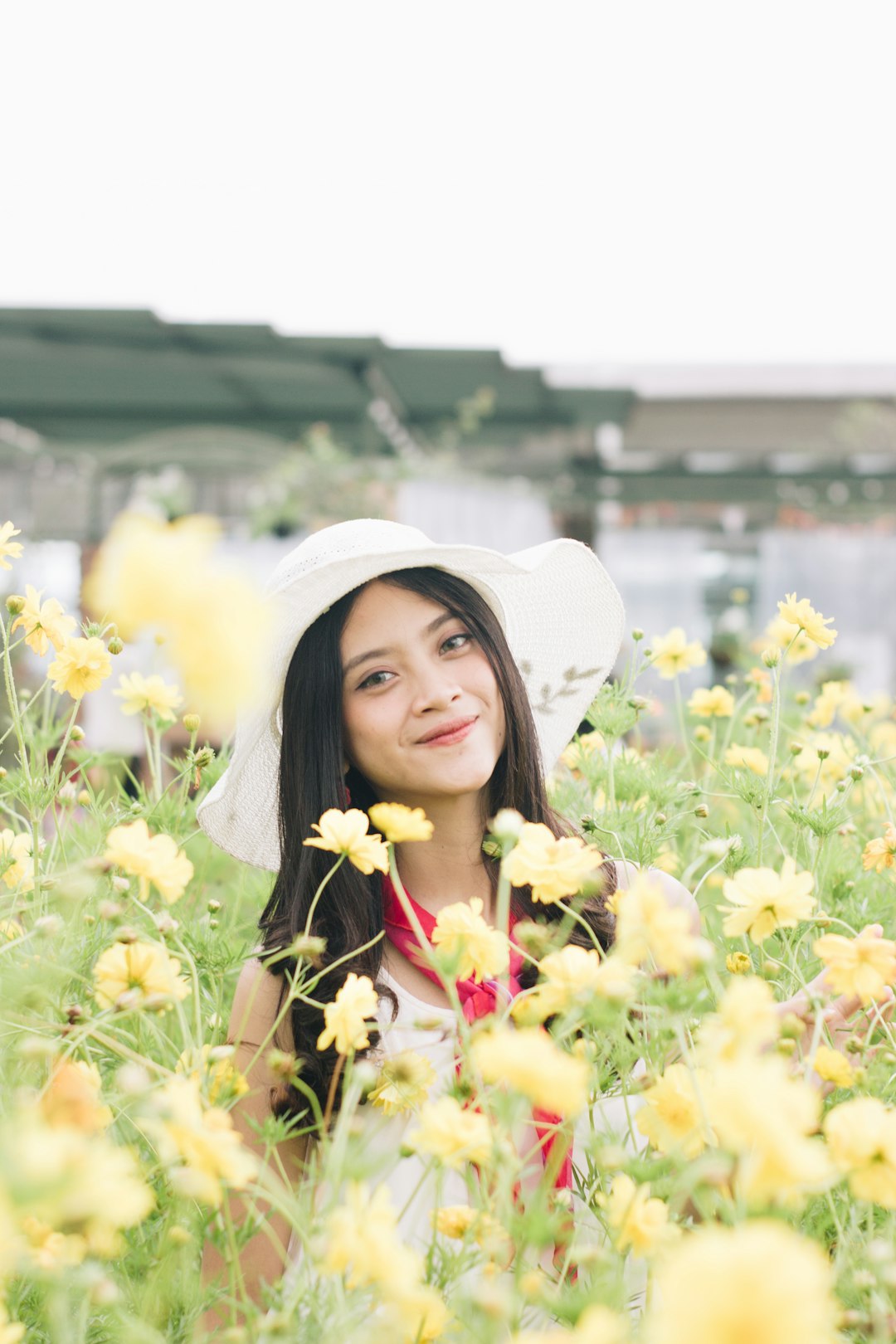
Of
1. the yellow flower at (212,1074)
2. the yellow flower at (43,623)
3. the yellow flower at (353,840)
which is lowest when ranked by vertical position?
the yellow flower at (212,1074)

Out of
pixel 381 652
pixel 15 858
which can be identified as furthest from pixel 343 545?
pixel 15 858

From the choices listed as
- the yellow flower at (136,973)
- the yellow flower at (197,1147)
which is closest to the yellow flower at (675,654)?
the yellow flower at (136,973)

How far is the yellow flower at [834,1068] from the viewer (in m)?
0.55

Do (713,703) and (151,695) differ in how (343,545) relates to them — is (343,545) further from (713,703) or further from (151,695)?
(713,703)

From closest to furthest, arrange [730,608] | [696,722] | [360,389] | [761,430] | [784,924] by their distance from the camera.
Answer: [784,924] < [696,722] < [730,608] < [360,389] < [761,430]

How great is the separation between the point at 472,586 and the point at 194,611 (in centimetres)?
82

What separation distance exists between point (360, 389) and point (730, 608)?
1741 mm

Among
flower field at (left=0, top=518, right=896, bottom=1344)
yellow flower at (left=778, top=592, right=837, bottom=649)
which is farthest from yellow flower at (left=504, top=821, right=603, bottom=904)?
yellow flower at (left=778, top=592, right=837, bottom=649)

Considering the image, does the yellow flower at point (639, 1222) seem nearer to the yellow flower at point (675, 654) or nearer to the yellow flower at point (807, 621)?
the yellow flower at point (807, 621)

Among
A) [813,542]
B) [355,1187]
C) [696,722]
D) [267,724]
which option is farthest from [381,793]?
[813,542]

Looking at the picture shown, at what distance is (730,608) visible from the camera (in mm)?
4199

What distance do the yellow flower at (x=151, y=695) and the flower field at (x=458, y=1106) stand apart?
0.13m

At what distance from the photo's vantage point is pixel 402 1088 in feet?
2.02

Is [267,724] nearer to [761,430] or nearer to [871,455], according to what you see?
[871,455]
